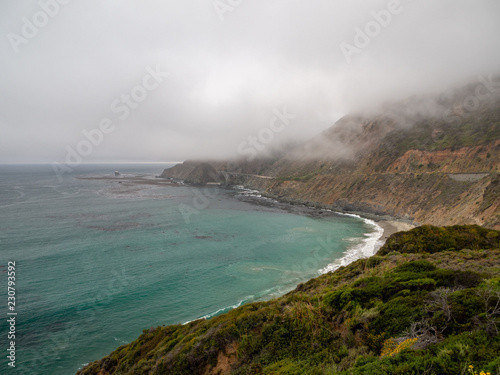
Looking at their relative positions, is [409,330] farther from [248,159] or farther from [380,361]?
[248,159]

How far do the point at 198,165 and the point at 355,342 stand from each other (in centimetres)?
17448

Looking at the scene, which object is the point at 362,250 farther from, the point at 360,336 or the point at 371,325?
the point at 360,336

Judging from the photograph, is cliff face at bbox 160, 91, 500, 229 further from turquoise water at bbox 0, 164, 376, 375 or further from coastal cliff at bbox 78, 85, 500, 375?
turquoise water at bbox 0, 164, 376, 375

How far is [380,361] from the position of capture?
5902mm

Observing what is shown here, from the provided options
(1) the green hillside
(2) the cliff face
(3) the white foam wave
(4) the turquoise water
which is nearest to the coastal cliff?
(1) the green hillside

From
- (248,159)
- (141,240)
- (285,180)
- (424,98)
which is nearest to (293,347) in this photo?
(141,240)

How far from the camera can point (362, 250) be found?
3862 centimetres

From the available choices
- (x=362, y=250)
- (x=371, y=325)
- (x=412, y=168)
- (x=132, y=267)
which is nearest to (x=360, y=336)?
(x=371, y=325)

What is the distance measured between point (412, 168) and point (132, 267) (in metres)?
76.8

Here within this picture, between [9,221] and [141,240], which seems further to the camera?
[9,221]

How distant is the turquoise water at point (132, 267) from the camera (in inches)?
752

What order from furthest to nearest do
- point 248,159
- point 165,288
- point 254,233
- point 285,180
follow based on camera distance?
point 248,159, point 285,180, point 254,233, point 165,288

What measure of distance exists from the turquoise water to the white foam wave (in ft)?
1.93

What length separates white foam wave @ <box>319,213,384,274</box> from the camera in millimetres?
32469
